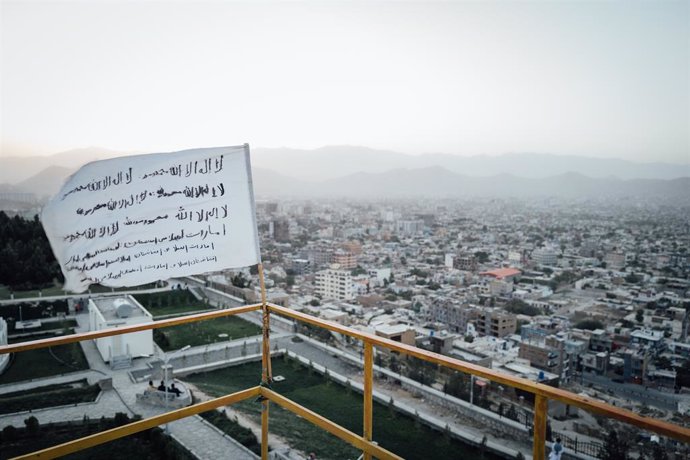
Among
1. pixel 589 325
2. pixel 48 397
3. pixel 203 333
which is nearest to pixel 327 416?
pixel 48 397

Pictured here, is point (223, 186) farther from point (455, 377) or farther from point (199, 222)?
point (455, 377)

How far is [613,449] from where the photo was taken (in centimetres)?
813

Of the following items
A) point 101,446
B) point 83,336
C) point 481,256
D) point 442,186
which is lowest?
point 481,256

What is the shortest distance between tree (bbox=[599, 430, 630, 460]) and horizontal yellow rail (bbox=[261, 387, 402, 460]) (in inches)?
325

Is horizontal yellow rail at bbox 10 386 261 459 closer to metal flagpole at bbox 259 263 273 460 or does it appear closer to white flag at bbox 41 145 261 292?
metal flagpole at bbox 259 263 273 460

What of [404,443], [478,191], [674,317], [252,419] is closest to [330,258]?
[674,317]

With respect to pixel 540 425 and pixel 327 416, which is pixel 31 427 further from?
pixel 540 425

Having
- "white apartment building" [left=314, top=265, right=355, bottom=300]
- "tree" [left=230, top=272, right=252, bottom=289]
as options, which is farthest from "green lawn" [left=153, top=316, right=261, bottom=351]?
"white apartment building" [left=314, top=265, right=355, bottom=300]

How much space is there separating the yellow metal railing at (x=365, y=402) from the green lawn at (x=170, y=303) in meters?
16.6

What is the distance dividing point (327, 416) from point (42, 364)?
24.8 feet

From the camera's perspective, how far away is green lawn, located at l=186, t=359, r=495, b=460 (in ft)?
20.3

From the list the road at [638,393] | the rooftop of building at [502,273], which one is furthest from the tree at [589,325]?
the rooftop of building at [502,273]

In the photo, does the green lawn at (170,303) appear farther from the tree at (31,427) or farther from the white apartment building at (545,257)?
the white apartment building at (545,257)

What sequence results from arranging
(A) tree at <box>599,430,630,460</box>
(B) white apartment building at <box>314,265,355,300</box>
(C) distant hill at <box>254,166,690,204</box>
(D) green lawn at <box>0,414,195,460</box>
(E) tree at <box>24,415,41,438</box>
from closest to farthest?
(D) green lawn at <box>0,414,195,460</box> < (E) tree at <box>24,415,41,438</box> < (A) tree at <box>599,430,630,460</box> < (B) white apartment building at <box>314,265,355,300</box> < (C) distant hill at <box>254,166,690,204</box>
